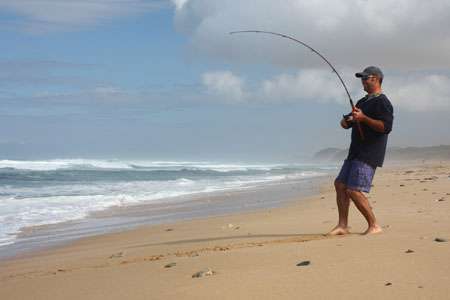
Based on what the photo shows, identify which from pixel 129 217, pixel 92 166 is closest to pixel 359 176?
pixel 129 217

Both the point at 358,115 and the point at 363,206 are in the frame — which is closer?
the point at 358,115

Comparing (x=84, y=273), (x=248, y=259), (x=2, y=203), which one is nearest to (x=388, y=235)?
(x=248, y=259)

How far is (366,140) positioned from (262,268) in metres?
2.09

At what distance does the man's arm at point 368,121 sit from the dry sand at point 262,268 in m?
0.92

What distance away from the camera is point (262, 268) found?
4121mm

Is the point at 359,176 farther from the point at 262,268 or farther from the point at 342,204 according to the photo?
the point at 262,268

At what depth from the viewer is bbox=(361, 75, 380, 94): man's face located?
560cm


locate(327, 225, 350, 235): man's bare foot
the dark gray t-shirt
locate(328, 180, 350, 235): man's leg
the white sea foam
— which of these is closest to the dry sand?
locate(327, 225, 350, 235): man's bare foot

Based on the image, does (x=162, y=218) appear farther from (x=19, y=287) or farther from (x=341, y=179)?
(x=19, y=287)

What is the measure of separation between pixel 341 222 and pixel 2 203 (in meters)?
12.0

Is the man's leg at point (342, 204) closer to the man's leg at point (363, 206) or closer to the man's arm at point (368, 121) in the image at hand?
the man's leg at point (363, 206)

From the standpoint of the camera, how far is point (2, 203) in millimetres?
15883

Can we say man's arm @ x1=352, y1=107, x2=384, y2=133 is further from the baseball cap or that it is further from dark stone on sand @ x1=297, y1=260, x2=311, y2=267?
dark stone on sand @ x1=297, y1=260, x2=311, y2=267

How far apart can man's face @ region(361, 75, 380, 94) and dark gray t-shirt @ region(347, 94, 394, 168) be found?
0.08 metres
